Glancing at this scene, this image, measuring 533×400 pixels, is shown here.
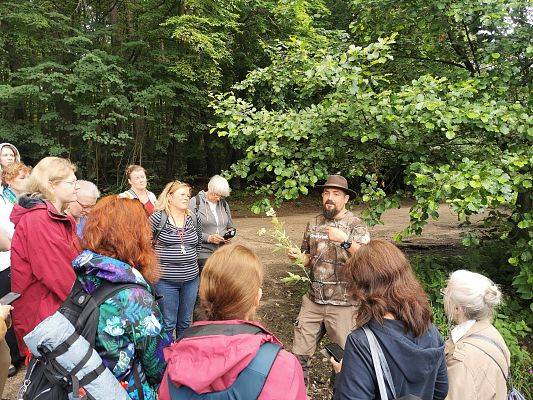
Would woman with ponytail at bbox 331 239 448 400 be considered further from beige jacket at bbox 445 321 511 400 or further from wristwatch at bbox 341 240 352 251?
wristwatch at bbox 341 240 352 251

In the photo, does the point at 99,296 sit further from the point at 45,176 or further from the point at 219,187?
the point at 219,187

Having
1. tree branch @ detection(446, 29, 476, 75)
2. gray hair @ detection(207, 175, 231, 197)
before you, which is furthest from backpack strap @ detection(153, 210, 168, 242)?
tree branch @ detection(446, 29, 476, 75)

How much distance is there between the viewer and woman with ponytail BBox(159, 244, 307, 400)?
1.48 meters

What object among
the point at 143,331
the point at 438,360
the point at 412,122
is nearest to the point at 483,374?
the point at 438,360

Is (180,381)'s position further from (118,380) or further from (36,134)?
(36,134)

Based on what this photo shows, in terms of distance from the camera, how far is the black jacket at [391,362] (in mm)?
1836

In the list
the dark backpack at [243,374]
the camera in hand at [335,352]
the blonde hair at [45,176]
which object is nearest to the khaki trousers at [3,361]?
the blonde hair at [45,176]

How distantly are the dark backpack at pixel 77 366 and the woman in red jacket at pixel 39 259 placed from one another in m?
0.80

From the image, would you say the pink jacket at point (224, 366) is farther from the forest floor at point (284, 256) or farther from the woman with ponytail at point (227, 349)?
the forest floor at point (284, 256)

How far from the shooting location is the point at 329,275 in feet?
11.9

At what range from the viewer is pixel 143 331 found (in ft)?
6.47

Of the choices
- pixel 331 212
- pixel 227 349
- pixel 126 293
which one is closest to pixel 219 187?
pixel 331 212

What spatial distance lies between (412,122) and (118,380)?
130 inches

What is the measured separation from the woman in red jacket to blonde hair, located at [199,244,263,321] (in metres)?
1.44
